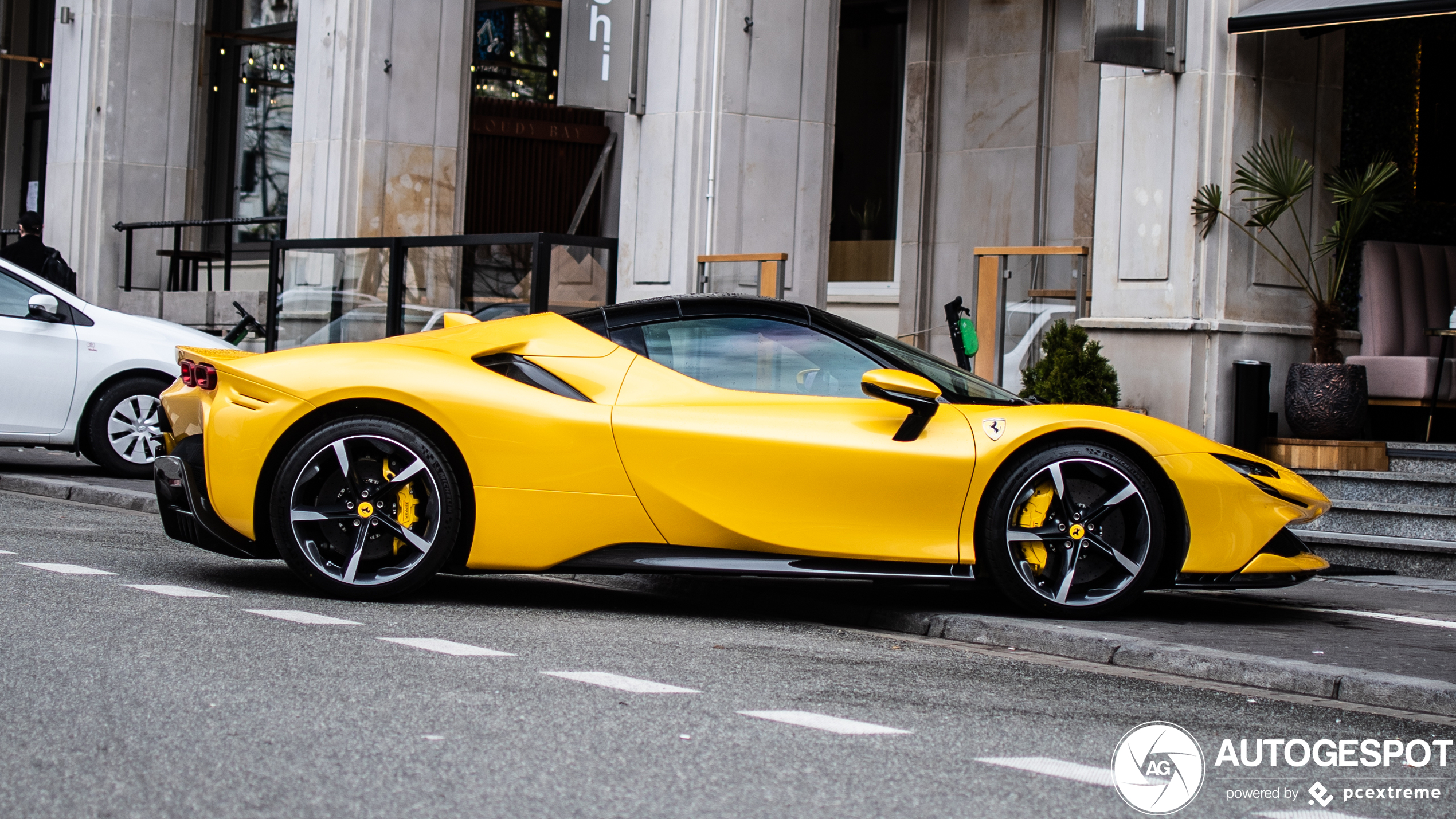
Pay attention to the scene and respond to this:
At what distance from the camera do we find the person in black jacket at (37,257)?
52.0 feet

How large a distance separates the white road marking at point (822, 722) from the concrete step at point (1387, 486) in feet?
20.7

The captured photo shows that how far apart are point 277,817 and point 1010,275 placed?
29.2ft

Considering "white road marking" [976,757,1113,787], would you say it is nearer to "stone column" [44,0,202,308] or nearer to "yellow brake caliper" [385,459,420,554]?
"yellow brake caliper" [385,459,420,554]

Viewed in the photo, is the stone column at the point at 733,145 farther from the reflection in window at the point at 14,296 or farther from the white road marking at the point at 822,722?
the white road marking at the point at 822,722

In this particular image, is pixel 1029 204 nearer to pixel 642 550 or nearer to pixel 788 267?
pixel 788 267

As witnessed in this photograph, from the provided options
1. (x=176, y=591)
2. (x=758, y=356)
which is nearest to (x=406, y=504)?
(x=176, y=591)

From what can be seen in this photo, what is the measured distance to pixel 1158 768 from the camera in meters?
4.50

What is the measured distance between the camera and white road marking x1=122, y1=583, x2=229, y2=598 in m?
6.78

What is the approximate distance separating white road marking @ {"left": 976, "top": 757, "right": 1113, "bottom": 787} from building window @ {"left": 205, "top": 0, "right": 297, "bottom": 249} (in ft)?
65.2

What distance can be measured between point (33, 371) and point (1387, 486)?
8.70 metres

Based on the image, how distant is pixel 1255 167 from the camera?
11.4 m

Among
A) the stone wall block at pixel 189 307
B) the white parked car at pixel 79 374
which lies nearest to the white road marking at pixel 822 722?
the white parked car at pixel 79 374

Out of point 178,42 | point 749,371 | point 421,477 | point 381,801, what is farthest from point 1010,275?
point 178,42

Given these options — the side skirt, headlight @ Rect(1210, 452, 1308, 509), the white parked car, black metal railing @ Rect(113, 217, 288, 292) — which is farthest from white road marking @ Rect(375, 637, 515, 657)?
black metal railing @ Rect(113, 217, 288, 292)
